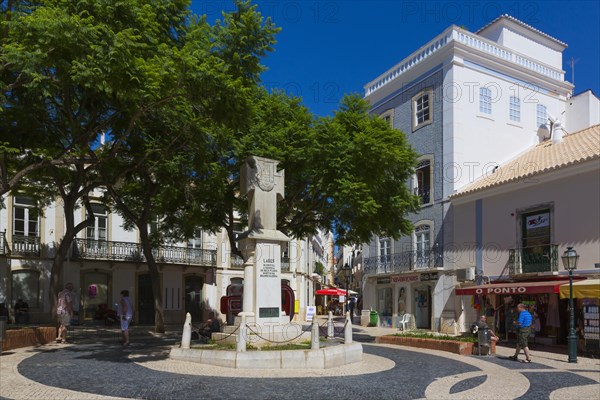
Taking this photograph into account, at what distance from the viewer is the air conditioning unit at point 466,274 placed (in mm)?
23766

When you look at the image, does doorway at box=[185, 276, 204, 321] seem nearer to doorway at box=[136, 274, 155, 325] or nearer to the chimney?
doorway at box=[136, 274, 155, 325]

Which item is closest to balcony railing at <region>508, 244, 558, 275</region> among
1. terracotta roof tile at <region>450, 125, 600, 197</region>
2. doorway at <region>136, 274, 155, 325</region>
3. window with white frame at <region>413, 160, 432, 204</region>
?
terracotta roof tile at <region>450, 125, 600, 197</region>

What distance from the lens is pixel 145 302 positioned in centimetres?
3200

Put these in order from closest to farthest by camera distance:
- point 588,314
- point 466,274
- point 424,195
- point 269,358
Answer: point 269,358 < point 588,314 < point 466,274 < point 424,195

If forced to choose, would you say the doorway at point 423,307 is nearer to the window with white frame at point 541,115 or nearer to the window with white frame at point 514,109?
the window with white frame at point 514,109

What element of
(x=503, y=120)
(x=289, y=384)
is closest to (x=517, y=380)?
(x=289, y=384)

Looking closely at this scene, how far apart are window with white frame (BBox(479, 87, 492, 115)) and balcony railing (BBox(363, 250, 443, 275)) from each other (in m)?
6.95

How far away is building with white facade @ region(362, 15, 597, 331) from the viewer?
2581 centimetres

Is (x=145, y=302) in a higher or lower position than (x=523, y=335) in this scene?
lower

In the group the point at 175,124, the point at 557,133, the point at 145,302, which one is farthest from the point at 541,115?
the point at 145,302

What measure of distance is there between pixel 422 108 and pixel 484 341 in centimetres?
1442

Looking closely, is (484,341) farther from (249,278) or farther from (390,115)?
(390,115)

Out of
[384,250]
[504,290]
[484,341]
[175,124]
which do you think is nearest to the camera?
[175,124]

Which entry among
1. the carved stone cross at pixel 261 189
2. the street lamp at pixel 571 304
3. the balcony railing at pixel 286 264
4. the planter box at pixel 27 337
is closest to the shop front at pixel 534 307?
the street lamp at pixel 571 304
